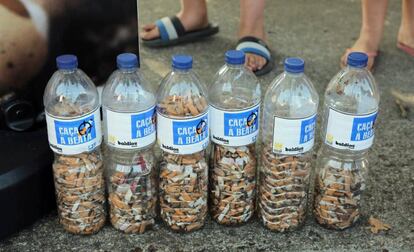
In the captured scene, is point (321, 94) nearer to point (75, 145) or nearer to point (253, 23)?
point (253, 23)

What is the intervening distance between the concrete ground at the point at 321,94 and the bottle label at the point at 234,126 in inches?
11.1

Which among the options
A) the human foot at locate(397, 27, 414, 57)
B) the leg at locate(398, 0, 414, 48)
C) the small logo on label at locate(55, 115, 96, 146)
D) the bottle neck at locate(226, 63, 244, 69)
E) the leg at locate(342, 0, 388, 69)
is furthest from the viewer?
the human foot at locate(397, 27, 414, 57)

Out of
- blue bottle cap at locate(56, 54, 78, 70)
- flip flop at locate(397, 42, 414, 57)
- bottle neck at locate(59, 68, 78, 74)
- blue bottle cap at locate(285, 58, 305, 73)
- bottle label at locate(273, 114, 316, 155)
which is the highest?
blue bottle cap at locate(56, 54, 78, 70)

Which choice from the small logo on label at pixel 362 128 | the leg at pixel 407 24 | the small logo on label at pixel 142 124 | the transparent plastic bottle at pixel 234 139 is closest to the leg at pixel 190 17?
the leg at pixel 407 24

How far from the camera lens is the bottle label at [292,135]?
1708 millimetres

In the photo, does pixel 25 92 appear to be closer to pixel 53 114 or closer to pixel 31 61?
pixel 31 61

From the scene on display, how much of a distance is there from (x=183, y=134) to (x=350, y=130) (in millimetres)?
430

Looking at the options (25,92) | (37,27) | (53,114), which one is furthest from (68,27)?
(53,114)

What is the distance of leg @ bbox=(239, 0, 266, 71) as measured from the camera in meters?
2.71

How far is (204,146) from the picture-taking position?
68.9 inches

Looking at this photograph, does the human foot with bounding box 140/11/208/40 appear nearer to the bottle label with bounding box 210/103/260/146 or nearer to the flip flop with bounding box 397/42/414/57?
the flip flop with bounding box 397/42/414/57

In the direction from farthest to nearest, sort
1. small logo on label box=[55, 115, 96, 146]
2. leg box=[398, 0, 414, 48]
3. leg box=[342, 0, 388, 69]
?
1. leg box=[398, 0, 414, 48]
2. leg box=[342, 0, 388, 69]
3. small logo on label box=[55, 115, 96, 146]

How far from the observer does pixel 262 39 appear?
280 centimetres

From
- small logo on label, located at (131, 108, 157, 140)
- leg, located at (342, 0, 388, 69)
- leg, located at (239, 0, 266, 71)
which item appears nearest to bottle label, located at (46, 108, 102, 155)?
small logo on label, located at (131, 108, 157, 140)
